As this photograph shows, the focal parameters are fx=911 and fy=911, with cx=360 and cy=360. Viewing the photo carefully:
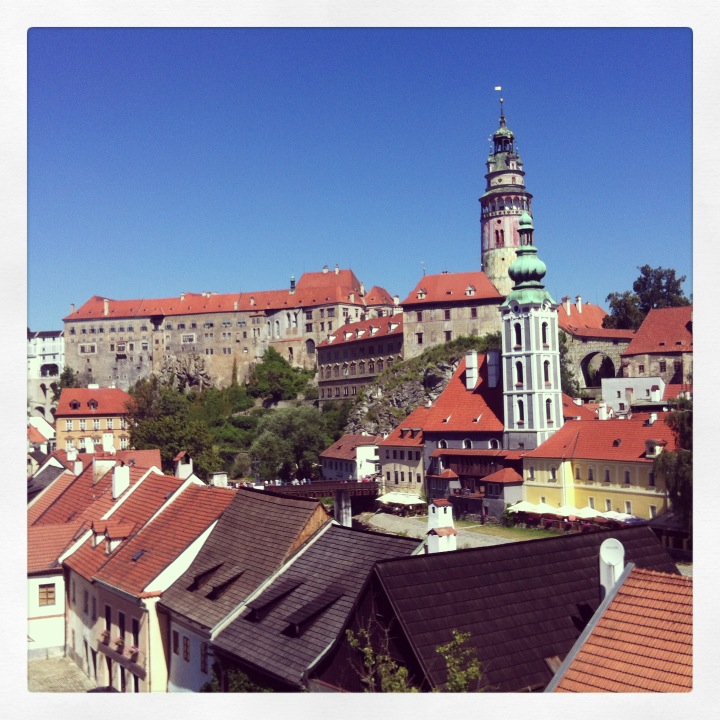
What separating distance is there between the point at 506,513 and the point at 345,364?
27.8 meters

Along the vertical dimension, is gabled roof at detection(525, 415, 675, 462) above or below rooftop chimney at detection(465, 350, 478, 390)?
below

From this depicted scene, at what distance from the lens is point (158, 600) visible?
11203 mm

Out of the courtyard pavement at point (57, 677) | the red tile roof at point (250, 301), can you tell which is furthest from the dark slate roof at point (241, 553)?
the red tile roof at point (250, 301)

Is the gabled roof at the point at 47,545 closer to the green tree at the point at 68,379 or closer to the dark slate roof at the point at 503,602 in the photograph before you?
the dark slate roof at the point at 503,602

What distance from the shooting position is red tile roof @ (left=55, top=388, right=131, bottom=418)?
37.8 metres

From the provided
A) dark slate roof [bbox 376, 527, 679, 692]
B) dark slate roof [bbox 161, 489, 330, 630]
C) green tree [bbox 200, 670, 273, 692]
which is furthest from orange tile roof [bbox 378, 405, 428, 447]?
dark slate roof [bbox 376, 527, 679, 692]

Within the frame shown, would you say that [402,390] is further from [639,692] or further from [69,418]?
[639,692]

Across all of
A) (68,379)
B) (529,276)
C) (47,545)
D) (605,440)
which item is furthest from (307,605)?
(68,379)

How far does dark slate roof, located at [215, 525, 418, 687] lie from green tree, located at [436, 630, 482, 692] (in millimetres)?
1320

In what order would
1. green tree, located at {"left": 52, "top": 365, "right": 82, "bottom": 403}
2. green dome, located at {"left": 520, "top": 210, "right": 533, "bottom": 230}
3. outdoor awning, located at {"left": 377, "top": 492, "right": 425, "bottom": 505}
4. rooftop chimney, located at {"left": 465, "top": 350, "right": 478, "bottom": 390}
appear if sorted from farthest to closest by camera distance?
green tree, located at {"left": 52, "top": 365, "right": 82, "bottom": 403} → rooftop chimney, located at {"left": 465, "top": 350, "right": 478, "bottom": 390} → outdoor awning, located at {"left": 377, "top": 492, "right": 425, "bottom": 505} → green dome, located at {"left": 520, "top": 210, "right": 533, "bottom": 230}

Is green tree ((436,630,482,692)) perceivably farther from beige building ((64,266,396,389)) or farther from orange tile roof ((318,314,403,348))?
beige building ((64,266,396,389))

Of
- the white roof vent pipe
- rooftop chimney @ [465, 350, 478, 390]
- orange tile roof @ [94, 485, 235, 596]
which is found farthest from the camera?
rooftop chimney @ [465, 350, 478, 390]

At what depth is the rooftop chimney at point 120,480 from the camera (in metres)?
15.1
